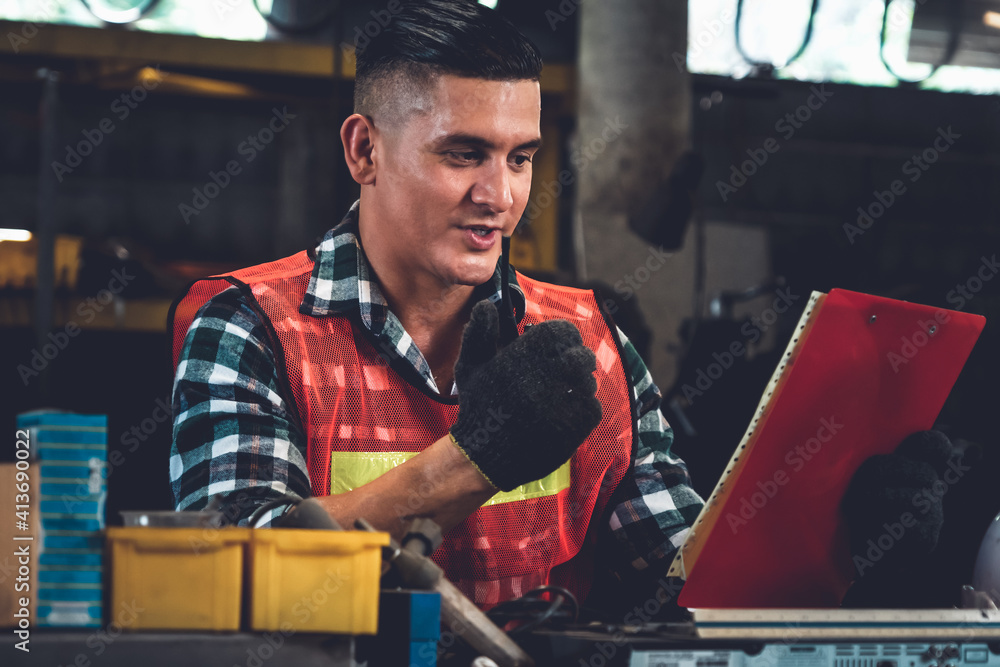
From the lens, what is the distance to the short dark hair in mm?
1226

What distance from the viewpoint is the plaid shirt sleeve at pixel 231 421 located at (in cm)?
107

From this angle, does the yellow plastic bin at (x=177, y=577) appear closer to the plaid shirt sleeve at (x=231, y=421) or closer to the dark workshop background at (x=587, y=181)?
the plaid shirt sleeve at (x=231, y=421)

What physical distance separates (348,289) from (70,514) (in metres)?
0.71

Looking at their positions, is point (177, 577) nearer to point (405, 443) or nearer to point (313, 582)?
point (313, 582)

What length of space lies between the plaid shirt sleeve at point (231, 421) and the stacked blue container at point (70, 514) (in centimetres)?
38

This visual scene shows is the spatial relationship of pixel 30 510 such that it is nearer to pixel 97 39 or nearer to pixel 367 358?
pixel 367 358

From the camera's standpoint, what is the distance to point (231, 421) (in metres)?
1.11

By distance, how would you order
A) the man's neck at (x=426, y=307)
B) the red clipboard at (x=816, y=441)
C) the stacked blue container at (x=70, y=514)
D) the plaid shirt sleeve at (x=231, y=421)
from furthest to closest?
the man's neck at (x=426, y=307) → the plaid shirt sleeve at (x=231, y=421) → the red clipboard at (x=816, y=441) → the stacked blue container at (x=70, y=514)

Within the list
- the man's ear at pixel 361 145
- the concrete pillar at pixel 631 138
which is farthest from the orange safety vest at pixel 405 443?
the concrete pillar at pixel 631 138

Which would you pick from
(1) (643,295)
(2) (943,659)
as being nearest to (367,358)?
(2) (943,659)

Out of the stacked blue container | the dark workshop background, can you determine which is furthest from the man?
the dark workshop background

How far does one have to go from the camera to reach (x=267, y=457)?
3.56 ft

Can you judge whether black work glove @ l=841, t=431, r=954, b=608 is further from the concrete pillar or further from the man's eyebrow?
the concrete pillar

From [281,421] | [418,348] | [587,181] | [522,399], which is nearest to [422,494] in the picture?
[522,399]
